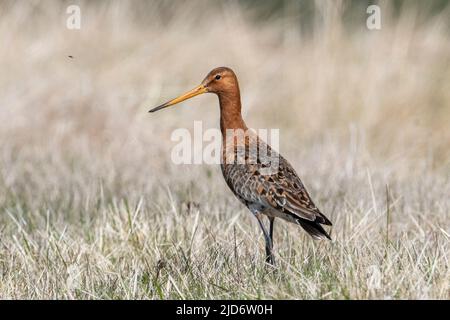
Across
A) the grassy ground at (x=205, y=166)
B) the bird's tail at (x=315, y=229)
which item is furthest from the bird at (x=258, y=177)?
the grassy ground at (x=205, y=166)

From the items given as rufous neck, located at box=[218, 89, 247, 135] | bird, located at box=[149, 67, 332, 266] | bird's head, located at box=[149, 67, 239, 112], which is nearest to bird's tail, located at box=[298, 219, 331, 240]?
bird, located at box=[149, 67, 332, 266]

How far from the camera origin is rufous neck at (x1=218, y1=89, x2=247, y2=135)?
197 inches

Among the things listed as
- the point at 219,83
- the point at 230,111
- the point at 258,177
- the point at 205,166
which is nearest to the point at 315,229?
the point at 258,177

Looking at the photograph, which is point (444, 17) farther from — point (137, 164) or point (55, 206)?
point (55, 206)

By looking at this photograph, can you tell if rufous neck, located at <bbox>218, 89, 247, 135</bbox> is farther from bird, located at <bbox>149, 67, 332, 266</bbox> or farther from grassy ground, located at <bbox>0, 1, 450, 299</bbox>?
grassy ground, located at <bbox>0, 1, 450, 299</bbox>

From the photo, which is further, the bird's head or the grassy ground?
the bird's head

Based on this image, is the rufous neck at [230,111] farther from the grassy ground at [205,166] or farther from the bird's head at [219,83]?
the grassy ground at [205,166]

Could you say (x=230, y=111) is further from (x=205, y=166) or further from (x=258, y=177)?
(x=205, y=166)

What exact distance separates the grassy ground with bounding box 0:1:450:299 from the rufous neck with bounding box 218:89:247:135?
0.52 m

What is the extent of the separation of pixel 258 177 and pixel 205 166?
2.17 metres

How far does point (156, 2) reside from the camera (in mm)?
11016

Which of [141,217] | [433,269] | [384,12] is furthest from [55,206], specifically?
[384,12]

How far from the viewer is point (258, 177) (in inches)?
181

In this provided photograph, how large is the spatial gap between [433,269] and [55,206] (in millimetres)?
2677
